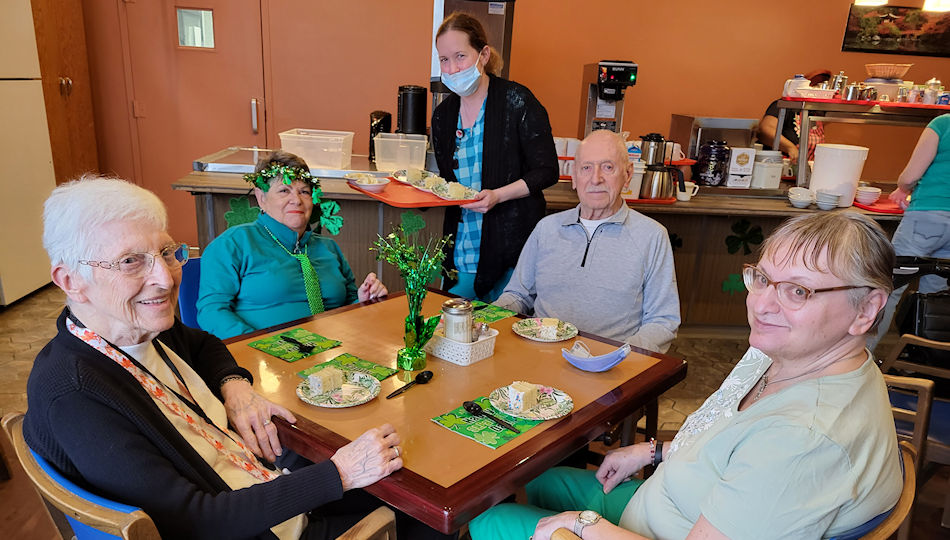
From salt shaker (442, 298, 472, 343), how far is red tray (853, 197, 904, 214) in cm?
332

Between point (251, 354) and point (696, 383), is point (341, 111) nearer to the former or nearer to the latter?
point (696, 383)

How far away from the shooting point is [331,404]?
1.40 m

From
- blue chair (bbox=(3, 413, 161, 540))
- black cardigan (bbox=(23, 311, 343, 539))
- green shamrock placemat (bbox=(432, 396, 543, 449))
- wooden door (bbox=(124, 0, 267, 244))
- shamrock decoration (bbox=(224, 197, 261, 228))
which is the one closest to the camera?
blue chair (bbox=(3, 413, 161, 540))

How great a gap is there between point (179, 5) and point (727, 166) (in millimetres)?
4418

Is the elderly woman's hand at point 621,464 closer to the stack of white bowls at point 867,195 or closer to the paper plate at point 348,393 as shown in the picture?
the paper plate at point 348,393

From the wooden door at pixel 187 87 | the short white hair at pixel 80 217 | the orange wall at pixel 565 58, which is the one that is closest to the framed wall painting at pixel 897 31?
the orange wall at pixel 565 58

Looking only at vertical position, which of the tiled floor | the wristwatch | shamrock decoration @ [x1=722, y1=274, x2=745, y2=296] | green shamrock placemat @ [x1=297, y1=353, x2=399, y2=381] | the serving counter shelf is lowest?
the tiled floor

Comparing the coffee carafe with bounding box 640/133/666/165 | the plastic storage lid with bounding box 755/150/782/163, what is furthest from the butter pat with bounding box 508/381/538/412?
the plastic storage lid with bounding box 755/150/782/163

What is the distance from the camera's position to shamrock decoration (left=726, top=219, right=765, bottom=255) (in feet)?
13.1

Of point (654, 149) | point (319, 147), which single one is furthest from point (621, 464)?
point (654, 149)

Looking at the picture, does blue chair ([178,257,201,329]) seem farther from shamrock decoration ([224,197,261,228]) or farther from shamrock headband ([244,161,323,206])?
shamrock decoration ([224,197,261,228])

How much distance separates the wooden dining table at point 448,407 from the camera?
1.15m

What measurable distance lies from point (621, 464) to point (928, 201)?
293 cm

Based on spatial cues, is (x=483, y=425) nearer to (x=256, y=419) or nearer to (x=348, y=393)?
(x=348, y=393)
